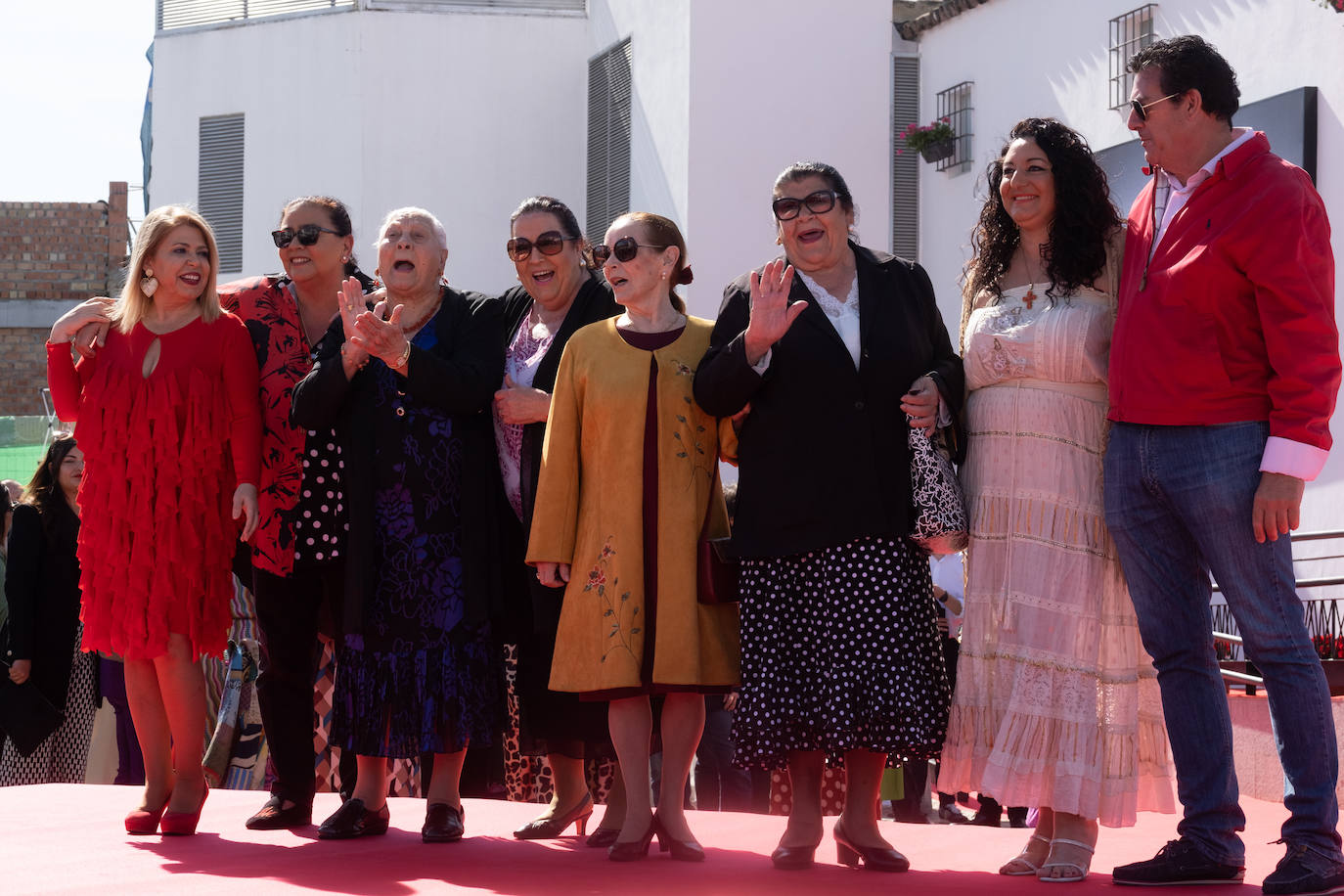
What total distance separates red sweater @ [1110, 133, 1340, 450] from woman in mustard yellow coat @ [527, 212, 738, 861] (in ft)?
4.02

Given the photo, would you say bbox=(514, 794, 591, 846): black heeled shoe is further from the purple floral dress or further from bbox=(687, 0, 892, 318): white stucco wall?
bbox=(687, 0, 892, 318): white stucco wall

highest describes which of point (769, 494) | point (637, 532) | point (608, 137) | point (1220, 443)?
point (608, 137)

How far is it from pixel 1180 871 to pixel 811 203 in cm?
200

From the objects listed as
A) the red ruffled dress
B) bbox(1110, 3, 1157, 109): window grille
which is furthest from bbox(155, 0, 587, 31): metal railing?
the red ruffled dress

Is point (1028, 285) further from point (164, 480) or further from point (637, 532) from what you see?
point (164, 480)

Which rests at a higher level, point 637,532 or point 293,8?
point 293,8

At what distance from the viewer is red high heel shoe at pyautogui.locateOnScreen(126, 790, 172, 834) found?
15.7 feet

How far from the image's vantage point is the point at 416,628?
4.60 metres

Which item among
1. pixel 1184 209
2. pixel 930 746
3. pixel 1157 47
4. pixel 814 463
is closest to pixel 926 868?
pixel 930 746

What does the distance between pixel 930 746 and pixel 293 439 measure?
2.20 meters

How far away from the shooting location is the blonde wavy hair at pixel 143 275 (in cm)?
489

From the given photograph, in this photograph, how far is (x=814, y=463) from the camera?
165 inches

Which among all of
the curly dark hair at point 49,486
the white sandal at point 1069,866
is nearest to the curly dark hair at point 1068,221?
the white sandal at point 1069,866

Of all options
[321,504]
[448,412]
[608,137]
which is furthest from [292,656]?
[608,137]
